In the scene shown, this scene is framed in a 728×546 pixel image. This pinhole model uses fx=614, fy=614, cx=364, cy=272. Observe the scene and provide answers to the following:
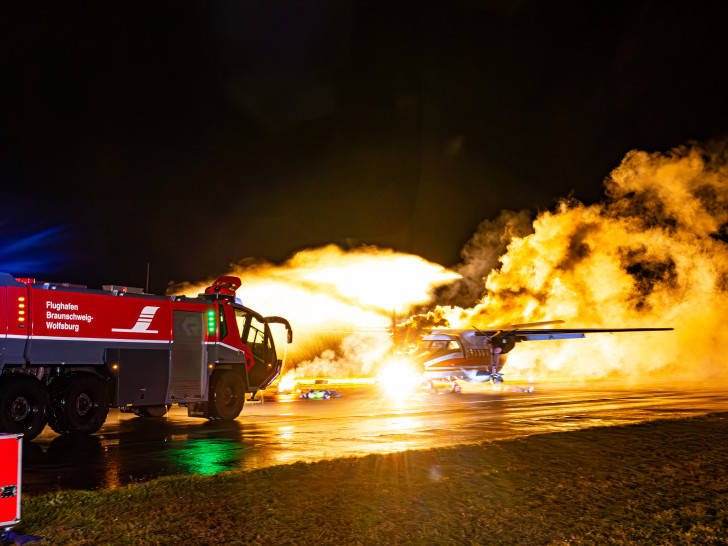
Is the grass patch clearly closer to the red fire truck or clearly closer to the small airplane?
the red fire truck

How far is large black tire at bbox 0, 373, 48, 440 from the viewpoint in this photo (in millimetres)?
13195

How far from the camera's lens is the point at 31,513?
730 cm

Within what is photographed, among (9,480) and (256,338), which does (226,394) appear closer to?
(256,338)

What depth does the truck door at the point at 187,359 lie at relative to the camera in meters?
16.9

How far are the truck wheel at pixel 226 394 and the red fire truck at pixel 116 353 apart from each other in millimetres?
30

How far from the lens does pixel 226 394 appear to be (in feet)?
60.0

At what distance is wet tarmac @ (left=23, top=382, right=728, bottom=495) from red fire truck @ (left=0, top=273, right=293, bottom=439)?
2.42 feet

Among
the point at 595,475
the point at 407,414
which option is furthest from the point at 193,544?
the point at 407,414

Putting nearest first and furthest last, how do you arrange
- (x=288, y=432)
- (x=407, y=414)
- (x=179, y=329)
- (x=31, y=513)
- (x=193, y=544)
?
(x=193, y=544)
(x=31, y=513)
(x=288, y=432)
(x=179, y=329)
(x=407, y=414)

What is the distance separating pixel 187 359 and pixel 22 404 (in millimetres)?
4466

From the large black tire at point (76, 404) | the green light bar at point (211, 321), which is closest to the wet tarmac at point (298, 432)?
the large black tire at point (76, 404)

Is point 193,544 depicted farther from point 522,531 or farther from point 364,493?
point 522,531

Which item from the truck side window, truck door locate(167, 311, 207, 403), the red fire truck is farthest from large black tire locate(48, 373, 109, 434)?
the truck side window

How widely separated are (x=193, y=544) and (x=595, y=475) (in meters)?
6.37
